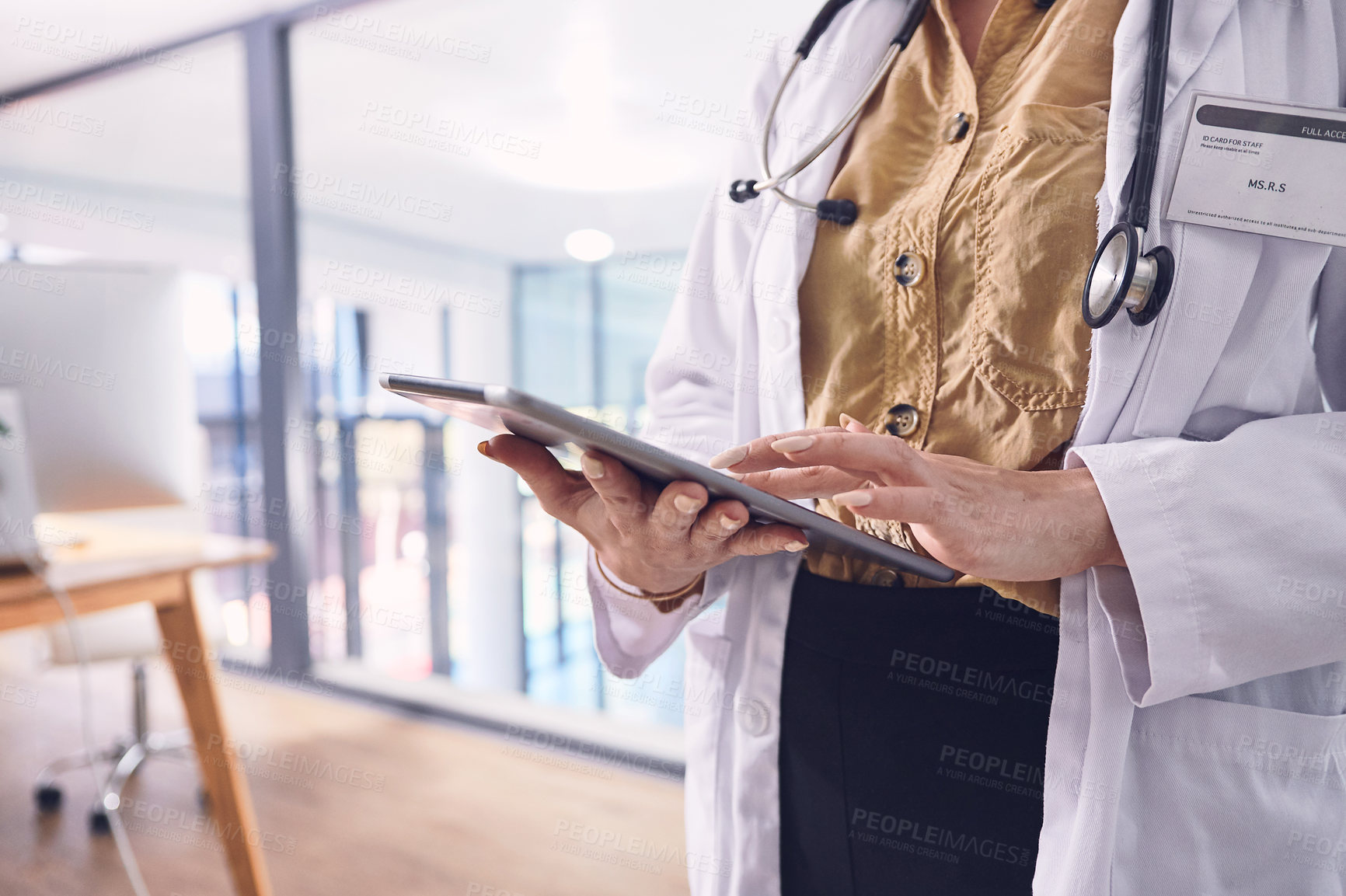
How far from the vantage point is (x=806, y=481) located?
0.60 metres

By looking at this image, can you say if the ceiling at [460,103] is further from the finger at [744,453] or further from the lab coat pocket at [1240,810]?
the lab coat pocket at [1240,810]

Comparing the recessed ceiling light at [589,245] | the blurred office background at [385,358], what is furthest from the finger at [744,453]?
the recessed ceiling light at [589,245]

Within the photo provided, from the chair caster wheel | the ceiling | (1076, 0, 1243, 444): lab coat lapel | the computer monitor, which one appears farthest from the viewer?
the ceiling

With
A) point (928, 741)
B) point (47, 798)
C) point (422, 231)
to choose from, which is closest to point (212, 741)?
point (47, 798)

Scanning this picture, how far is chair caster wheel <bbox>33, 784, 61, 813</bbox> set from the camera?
7.44 ft

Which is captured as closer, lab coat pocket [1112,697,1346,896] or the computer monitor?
lab coat pocket [1112,697,1346,896]

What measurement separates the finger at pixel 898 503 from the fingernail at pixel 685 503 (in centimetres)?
9

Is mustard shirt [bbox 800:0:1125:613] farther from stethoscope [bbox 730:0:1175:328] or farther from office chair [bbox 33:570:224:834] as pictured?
office chair [bbox 33:570:224:834]

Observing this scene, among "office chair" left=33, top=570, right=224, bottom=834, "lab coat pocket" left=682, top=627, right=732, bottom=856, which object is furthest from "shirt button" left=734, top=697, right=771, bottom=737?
"office chair" left=33, top=570, right=224, bottom=834

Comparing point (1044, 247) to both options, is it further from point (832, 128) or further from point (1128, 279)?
point (832, 128)

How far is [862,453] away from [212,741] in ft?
5.70

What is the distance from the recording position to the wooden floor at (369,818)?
1932 mm

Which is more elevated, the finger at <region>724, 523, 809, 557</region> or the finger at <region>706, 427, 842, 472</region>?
the finger at <region>706, 427, 842, 472</region>

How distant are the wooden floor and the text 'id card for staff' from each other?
5.95ft
